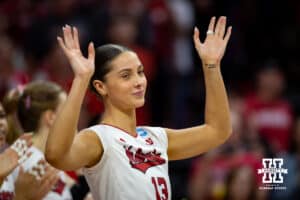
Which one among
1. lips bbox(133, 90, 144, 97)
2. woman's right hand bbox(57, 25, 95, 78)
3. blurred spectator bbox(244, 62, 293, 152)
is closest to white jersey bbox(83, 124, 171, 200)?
lips bbox(133, 90, 144, 97)

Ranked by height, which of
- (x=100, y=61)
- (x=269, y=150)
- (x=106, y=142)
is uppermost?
(x=100, y=61)

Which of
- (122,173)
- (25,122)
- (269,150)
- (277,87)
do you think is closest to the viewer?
(122,173)

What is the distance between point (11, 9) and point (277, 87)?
3.74 metres

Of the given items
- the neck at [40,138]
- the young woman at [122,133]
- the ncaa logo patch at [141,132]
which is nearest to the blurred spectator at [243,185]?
the neck at [40,138]

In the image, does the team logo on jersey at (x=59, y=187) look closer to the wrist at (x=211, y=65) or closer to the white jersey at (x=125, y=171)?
the white jersey at (x=125, y=171)

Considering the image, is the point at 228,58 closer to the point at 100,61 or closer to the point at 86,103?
the point at 86,103

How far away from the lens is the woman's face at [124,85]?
4883 millimetres

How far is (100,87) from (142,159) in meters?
0.45

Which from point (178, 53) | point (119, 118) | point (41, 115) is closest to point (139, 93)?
point (119, 118)

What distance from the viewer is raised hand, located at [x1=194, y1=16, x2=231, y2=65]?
504 centimetres

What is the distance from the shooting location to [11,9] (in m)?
11.5

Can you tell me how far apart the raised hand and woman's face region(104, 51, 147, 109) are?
14.9 inches

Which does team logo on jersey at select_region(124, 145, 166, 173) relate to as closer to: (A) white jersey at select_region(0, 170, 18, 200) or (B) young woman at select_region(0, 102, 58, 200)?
(B) young woman at select_region(0, 102, 58, 200)

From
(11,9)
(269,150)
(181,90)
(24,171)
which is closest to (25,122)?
(24,171)
